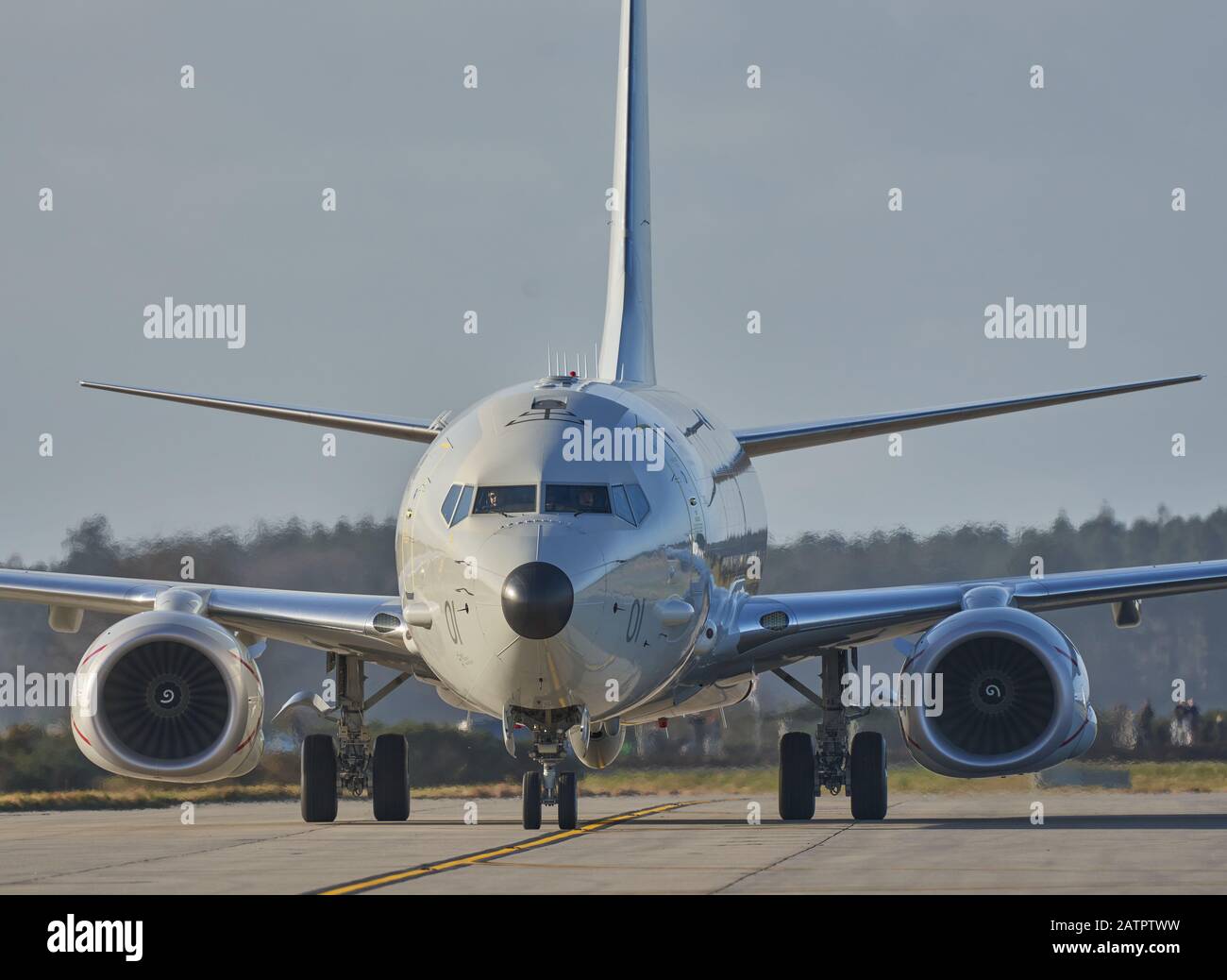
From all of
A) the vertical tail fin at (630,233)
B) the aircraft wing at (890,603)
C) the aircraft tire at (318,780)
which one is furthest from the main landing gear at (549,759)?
the vertical tail fin at (630,233)

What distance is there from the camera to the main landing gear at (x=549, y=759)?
1792cm

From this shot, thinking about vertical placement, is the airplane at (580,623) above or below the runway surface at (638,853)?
above

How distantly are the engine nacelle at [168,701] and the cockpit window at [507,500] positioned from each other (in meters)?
4.44

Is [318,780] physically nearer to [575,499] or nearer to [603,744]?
[603,744]

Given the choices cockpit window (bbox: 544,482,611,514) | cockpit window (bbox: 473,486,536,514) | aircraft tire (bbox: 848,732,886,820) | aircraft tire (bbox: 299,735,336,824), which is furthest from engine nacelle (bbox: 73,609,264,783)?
aircraft tire (bbox: 848,732,886,820)

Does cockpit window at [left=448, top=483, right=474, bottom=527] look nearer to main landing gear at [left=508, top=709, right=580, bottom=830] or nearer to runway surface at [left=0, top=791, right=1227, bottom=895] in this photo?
main landing gear at [left=508, top=709, right=580, bottom=830]

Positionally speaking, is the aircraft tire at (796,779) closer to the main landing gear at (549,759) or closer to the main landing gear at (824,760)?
the main landing gear at (824,760)

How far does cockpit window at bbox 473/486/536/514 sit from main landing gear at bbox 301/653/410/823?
656 centimetres

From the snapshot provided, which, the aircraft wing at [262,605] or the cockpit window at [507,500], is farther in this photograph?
the aircraft wing at [262,605]

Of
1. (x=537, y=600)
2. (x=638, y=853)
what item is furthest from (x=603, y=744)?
(x=537, y=600)

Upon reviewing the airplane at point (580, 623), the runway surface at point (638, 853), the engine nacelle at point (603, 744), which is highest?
the airplane at point (580, 623)
